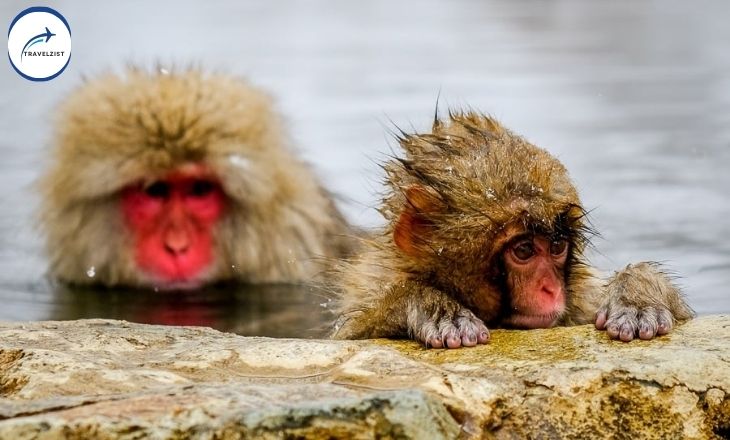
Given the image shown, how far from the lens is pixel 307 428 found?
3.12 m

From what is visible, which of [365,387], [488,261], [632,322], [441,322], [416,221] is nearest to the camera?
[365,387]

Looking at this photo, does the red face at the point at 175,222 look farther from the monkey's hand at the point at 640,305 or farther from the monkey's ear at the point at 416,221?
the monkey's hand at the point at 640,305

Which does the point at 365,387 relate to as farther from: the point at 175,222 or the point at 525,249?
the point at 175,222

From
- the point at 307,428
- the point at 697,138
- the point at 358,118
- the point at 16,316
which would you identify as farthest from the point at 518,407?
the point at 358,118

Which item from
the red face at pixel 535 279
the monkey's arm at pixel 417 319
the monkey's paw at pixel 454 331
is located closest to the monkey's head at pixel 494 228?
the red face at pixel 535 279

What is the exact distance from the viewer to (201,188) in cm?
842

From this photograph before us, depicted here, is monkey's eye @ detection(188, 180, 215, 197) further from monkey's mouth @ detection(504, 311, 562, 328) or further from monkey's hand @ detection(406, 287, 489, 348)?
monkey's mouth @ detection(504, 311, 562, 328)

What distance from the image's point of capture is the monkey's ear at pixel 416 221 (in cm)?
471

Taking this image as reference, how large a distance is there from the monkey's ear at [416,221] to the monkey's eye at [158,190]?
373 centimetres

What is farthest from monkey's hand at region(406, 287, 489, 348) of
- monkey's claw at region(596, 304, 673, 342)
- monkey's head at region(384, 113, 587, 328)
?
monkey's claw at region(596, 304, 673, 342)

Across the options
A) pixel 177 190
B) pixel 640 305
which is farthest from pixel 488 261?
pixel 177 190

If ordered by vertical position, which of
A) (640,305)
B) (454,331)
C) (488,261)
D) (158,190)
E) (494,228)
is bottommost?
(454,331)

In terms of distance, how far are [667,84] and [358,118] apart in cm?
357

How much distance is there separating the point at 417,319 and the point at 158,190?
409 centimetres
